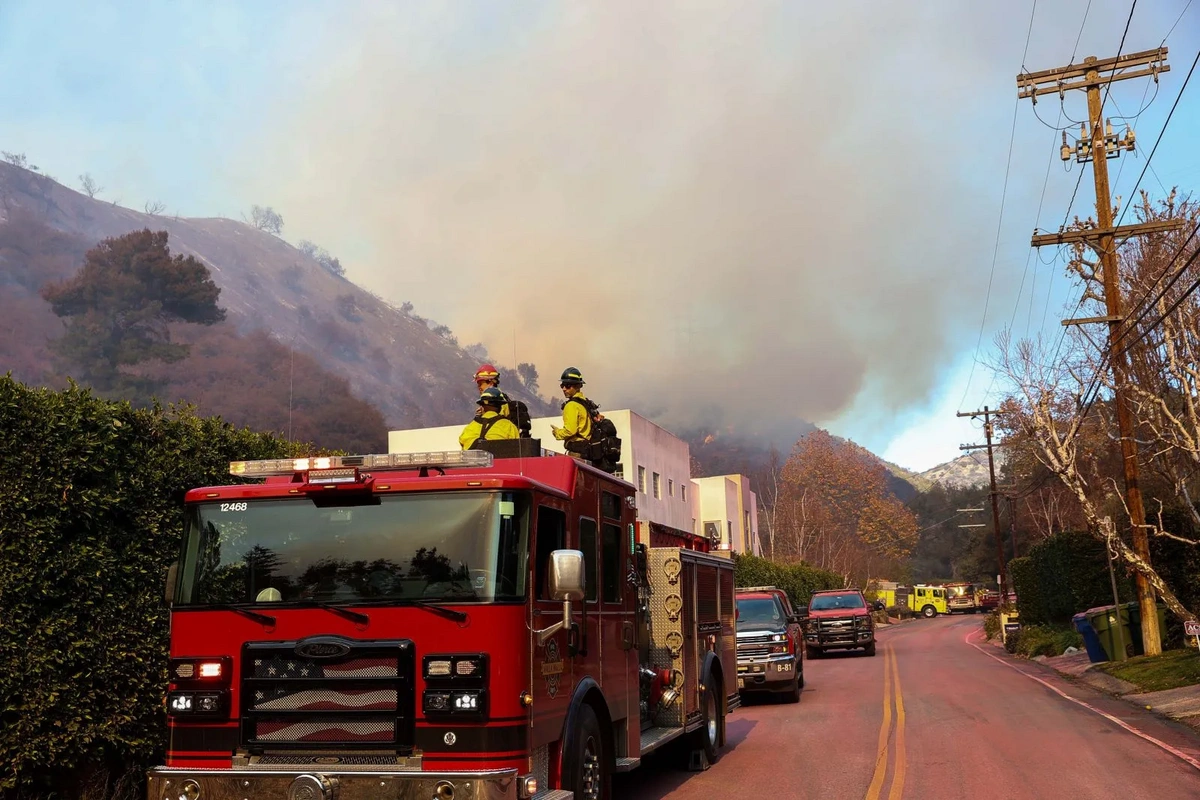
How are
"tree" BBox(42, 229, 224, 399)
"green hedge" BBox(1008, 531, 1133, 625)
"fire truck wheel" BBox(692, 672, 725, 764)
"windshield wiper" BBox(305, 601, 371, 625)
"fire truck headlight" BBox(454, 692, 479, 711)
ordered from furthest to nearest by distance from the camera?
1. "tree" BBox(42, 229, 224, 399)
2. "green hedge" BBox(1008, 531, 1133, 625)
3. "fire truck wheel" BBox(692, 672, 725, 764)
4. "windshield wiper" BBox(305, 601, 371, 625)
5. "fire truck headlight" BBox(454, 692, 479, 711)

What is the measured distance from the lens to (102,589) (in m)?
8.56

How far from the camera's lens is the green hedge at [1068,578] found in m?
29.6

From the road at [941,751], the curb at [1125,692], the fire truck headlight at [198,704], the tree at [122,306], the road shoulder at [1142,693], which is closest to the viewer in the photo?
the fire truck headlight at [198,704]

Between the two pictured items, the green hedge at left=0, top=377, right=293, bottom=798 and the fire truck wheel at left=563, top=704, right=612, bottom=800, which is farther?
the green hedge at left=0, top=377, right=293, bottom=798

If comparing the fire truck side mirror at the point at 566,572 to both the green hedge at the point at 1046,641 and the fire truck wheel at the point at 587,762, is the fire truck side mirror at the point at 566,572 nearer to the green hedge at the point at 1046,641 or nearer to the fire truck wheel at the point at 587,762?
the fire truck wheel at the point at 587,762

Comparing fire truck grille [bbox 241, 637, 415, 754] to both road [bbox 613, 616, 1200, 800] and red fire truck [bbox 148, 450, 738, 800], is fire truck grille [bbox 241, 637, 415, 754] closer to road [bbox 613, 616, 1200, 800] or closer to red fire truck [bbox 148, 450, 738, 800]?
red fire truck [bbox 148, 450, 738, 800]

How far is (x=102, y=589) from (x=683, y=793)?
5569 mm

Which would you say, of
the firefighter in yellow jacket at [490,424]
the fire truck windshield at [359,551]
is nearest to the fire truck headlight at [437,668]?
the fire truck windshield at [359,551]

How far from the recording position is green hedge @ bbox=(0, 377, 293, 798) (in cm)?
792

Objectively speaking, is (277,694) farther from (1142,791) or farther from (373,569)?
(1142,791)

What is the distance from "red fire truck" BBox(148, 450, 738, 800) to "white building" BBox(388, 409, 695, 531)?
110ft

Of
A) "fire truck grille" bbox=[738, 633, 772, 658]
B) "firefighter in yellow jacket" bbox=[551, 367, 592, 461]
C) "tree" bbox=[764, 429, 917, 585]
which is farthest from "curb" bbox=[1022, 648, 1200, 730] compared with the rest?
"tree" bbox=[764, 429, 917, 585]

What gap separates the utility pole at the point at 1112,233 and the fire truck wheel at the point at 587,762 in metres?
17.7

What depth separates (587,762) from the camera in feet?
26.2
